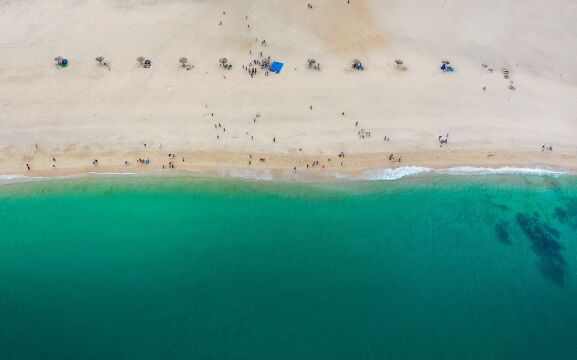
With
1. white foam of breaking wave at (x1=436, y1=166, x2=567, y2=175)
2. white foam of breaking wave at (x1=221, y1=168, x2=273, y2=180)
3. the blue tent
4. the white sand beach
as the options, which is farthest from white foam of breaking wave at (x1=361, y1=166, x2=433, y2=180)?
the blue tent

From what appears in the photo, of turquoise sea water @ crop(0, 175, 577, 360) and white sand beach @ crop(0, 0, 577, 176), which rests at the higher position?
white sand beach @ crop(0, 0, 577, 176)

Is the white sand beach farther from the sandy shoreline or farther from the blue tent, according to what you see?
the blue tent

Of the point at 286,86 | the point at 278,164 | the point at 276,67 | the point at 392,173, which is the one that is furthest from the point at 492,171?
the point at 276,67

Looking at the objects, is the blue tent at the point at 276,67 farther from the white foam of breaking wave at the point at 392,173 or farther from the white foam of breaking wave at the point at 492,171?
the white foam of breaking wave at the point at 492,171

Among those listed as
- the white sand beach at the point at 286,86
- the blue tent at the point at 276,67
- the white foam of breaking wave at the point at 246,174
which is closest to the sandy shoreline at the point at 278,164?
the white foam of breaking wave at the point at 246,174

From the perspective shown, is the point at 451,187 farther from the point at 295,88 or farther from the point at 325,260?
the point at 295,88

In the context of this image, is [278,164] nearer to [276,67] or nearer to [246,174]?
[246,174]
